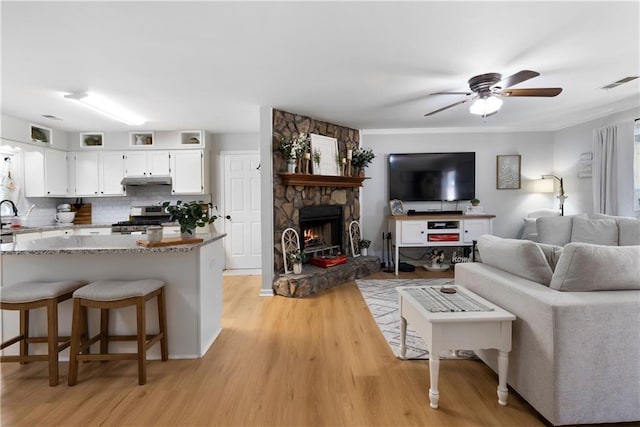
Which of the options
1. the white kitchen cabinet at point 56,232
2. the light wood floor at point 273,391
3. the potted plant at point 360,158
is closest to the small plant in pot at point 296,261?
the light wood floor at point 273,391

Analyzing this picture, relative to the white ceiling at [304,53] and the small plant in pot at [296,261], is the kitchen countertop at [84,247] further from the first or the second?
the small plant in pot at [296,261]

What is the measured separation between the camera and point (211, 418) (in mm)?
1727

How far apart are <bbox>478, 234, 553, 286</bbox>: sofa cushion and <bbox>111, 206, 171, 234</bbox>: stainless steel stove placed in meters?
4.80

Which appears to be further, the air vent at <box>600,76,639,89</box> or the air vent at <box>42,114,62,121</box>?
the air vent at <box>42,114,62,121</box>

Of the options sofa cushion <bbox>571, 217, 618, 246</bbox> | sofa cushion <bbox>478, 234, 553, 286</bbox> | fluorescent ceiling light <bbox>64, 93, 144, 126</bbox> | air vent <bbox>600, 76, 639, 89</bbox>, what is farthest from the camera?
Answer: sofa cushion <bbox>571, 217, 618, 246</bbox>

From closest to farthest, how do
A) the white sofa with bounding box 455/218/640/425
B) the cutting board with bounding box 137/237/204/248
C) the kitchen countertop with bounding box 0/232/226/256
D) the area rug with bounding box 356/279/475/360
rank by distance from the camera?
the white sofa with bounding box 455/218/640/425 < the kitchen countertop with bounding box 0/232/226/256 < the cutting board with bounding box 137/237/204/248 < the area rug with bounding box 356/279/475/360

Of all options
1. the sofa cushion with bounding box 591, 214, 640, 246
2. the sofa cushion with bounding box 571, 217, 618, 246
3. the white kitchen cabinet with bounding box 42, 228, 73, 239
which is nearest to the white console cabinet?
the sofa cushion with bounding box 571, 217, 618, 246

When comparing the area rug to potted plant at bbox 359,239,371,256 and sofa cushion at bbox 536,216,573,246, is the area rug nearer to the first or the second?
potted plant at bbox 359,239,371,256

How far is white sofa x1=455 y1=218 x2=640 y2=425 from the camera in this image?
1521mm

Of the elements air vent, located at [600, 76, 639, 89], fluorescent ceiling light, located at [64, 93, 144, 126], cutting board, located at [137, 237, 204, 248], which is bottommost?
cutting board, located at [137, 237, 204, 248]

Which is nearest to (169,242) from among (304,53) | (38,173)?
(304,53)

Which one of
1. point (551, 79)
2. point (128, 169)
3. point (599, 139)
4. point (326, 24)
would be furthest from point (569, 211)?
point (128, 169)

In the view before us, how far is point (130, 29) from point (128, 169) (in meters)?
3.59

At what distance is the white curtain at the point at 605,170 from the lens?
14.0ft
